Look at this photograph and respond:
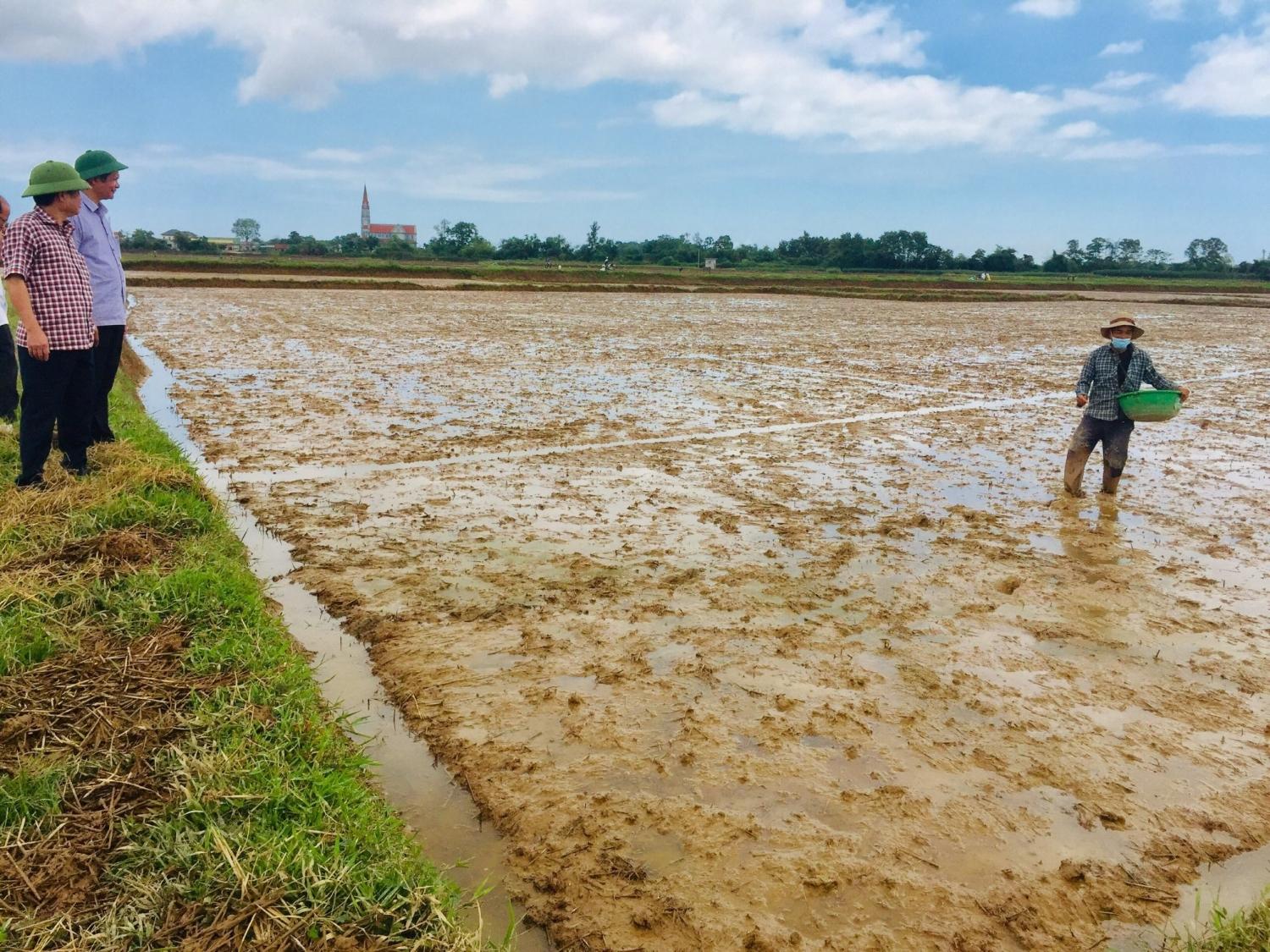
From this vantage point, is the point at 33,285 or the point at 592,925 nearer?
the point at 592,925

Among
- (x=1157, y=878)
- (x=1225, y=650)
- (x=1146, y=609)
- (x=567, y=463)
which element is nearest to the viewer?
(x=1157, y=878)

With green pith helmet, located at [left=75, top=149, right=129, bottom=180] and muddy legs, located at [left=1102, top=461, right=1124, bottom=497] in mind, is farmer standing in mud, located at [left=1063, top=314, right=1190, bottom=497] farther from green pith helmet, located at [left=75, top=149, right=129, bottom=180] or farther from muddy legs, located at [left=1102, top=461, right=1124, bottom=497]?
green pith helmet, located at [left=75, top=149, right=129, bottom=180]

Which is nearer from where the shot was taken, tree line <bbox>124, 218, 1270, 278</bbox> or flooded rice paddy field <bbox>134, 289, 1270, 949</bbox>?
flooded rice paddy field <bbox>134, 289, 1270, 949</bbox>

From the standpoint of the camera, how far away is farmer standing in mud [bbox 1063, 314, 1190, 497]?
6.66m

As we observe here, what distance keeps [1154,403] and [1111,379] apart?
0.37 meters

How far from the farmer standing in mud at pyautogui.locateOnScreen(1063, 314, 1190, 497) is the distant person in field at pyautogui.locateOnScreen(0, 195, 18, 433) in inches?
318

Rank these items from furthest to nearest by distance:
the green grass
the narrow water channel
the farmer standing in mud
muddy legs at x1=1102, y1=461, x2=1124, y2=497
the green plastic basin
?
muddy legs at x1=1102, y1=461, x2=1124, y2=497, the farmer standing in mud, the green plastic basin, the narrow water channel, the green grass

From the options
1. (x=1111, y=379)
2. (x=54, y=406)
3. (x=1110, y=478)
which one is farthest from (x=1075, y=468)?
(x=54, y=406)

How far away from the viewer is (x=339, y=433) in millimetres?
8492

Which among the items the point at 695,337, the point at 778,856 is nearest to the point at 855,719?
the point at 778,856

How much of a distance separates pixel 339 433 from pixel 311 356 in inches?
262

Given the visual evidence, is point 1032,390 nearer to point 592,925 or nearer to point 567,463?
point 567,463

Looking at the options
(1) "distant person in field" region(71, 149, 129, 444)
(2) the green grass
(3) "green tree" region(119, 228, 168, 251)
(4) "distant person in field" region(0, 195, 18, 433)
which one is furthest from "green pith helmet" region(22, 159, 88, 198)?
(3) "green tree" region(119, 228, 168, 251)

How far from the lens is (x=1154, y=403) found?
6516 mm
